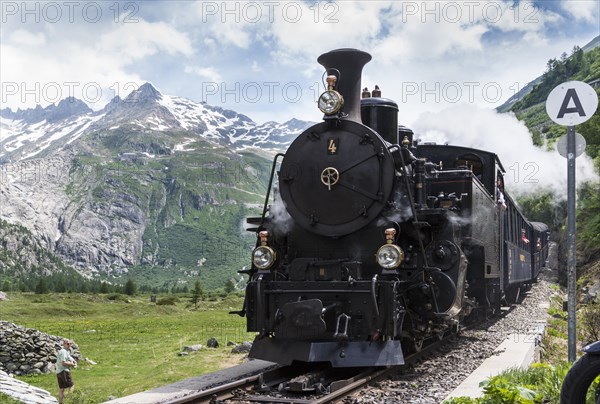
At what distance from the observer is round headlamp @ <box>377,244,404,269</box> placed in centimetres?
916

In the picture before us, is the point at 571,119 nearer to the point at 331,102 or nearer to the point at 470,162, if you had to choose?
the point at 331,102

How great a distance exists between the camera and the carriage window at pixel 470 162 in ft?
44.9

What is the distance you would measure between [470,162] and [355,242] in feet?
15.5

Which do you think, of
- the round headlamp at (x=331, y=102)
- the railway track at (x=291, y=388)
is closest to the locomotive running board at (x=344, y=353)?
the railway track at (x=291, y=388)

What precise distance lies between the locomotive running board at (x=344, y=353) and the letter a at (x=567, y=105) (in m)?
3.89

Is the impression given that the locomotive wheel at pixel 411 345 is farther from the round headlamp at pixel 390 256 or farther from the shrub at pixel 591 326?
the shrub at pixel 591 326

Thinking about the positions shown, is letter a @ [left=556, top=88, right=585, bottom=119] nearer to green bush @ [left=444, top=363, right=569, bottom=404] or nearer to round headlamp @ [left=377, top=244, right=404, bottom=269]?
round headlamp @ [left=377, top=244, right=404, bottom=269]

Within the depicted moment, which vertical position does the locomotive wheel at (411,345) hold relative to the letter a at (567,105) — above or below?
below

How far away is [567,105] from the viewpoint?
295 inches

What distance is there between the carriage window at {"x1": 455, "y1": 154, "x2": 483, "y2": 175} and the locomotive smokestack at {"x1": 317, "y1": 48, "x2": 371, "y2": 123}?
155 inches

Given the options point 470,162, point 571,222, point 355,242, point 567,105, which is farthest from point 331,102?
point 470,162

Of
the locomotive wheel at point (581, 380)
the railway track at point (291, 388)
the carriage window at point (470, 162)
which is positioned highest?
the carriage window at point (470, 162)

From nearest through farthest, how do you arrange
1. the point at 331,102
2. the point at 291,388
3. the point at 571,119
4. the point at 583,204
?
the point at 571,119
the point at 291,388
the point at 331,102
the point at 583,204

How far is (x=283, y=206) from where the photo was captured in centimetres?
1120
